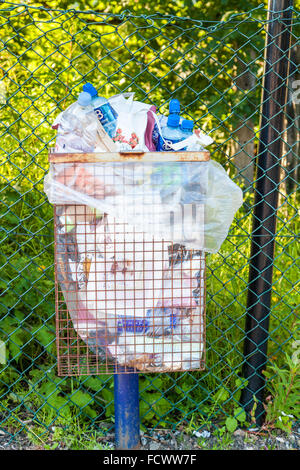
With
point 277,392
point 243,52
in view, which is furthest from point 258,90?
point 277,392

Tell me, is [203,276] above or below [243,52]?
below

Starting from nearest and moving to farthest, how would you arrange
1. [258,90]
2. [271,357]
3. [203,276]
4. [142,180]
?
[142,180]
[203,276]
[271,357]
[258,90]

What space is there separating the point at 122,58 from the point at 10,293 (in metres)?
2.55

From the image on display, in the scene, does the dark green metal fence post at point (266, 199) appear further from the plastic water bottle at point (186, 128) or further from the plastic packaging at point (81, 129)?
the plastic packaging at point (81, 129)

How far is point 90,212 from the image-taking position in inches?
64.5

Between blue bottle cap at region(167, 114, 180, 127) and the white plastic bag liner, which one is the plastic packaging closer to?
the white plastic bag liner

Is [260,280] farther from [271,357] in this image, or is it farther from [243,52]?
[243,52]

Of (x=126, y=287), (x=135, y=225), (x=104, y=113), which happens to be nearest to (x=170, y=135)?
(x=104, y=113)

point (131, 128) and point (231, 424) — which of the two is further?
point (231, 424)

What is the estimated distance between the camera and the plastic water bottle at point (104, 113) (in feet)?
5.52

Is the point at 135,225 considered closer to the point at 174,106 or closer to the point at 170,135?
the point at 170,135

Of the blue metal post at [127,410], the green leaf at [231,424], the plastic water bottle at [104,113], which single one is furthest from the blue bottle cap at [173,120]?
the green leaf at [231,424]

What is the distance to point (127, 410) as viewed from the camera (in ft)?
6.54

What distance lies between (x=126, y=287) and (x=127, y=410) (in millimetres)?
613
